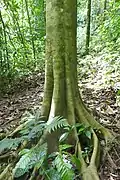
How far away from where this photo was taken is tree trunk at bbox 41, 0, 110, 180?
10.8 ft

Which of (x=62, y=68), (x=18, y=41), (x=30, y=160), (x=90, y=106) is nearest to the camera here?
(x=30, y=160)

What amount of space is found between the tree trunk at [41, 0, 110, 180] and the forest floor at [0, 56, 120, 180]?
30 cm

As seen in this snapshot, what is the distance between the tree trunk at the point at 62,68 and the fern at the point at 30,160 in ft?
1.94

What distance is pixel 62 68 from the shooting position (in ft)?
11.0

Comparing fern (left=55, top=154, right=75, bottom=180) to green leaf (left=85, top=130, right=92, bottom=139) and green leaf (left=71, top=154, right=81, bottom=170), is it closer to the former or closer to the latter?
green leaf (left=71, top=154, right=81, bottom=170)

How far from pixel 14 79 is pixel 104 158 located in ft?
14.2

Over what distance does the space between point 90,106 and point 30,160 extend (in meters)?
2.40

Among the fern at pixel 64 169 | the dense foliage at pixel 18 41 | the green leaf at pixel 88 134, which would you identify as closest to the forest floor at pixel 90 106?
the green leaf at pixel 88 134

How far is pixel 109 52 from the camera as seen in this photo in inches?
311

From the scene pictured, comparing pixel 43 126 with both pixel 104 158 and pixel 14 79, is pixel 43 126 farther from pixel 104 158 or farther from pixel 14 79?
pixel 14 79

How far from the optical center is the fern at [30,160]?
2483 mm

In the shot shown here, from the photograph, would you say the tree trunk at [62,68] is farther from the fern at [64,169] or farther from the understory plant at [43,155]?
the fern at [64,169]

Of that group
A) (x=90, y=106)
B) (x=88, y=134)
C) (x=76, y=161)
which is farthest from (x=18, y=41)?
(x=76, y=161)

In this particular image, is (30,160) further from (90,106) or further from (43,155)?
(90,106)
